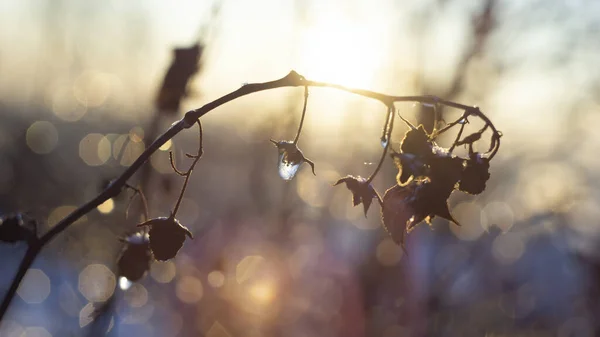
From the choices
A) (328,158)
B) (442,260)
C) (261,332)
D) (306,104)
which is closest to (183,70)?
(306,104)

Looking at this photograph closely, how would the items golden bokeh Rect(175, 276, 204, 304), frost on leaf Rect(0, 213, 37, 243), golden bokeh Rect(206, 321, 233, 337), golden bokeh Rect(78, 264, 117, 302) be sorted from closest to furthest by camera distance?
frost on leaf Rect(0, 213, 37, 243) < golden bokeh Rect(206, 321, 233, 337) < golden bokeh Rect(175, 276, 204, 304) < golden bokeh Rect(78, 264, 117, 302)

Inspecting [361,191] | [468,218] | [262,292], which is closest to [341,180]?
[361,191]

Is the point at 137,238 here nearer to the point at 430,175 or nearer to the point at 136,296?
the point at 430,175

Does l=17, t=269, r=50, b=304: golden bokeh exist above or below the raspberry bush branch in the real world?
below

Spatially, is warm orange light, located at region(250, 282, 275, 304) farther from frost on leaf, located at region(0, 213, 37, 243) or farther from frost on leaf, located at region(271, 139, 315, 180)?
frost on leaf, located at region(271, 139, 315, 180)

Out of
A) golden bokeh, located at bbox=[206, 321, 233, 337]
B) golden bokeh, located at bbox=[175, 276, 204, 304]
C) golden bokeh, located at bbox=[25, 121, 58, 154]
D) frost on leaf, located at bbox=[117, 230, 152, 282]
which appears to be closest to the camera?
frost on leaf, located at bbox=[117, 230, 152, 282]

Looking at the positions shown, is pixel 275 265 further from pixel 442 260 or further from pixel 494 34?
pixel 494 34

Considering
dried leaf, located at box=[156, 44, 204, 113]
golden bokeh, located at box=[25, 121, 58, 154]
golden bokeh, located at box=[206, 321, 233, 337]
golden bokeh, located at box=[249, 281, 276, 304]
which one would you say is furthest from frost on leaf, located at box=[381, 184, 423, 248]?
golden bokeh, located at box=[25, 121, 58, 154]

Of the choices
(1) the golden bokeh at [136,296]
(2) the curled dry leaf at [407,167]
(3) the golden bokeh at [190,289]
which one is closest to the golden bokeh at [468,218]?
(3) the golden bokeh at [190,289]
